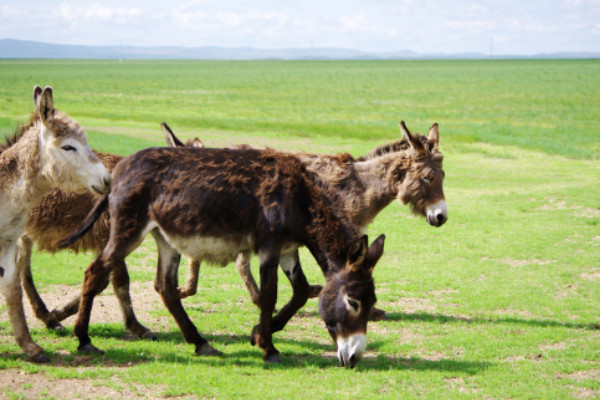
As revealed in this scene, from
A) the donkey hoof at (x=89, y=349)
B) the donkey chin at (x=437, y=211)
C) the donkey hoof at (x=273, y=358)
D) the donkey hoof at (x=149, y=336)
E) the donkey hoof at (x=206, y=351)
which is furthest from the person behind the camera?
the donkey chin at (x=437, y=211)

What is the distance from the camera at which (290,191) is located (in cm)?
731

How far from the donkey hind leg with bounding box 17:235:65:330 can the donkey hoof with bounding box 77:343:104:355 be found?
3.29 feet

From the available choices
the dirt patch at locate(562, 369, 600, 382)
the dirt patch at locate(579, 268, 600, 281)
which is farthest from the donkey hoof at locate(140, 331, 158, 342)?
the dirt patch at locate(579, 268, 600, 281)

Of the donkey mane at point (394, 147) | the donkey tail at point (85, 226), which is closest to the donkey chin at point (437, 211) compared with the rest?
the donkey mane at point (394, 147)

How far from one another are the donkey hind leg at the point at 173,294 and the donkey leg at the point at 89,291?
651mm

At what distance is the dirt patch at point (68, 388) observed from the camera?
613cm

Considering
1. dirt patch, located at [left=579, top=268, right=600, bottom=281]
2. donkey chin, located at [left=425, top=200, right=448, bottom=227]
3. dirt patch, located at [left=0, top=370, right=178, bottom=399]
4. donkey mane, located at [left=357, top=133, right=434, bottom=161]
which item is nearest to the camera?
dirt patch, located at [left=0, top=370, right=178, bottom=399]

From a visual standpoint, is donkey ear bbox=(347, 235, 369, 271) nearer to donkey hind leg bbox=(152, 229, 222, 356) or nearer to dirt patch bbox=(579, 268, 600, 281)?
donkey hind leg bbox=(152, 229, 222, 356)

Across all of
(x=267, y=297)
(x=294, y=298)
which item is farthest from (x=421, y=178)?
(x=267, y=297)

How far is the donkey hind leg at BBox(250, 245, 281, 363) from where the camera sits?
7168mm

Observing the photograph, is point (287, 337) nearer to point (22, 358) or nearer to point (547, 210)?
point (22, 358)

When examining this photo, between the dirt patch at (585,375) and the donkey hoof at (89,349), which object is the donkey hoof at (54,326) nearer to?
the donkey hoof at (89,349)

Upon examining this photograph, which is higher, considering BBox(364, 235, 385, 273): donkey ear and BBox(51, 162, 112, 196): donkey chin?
BBox(51, 162, 112, 196): donkey chin

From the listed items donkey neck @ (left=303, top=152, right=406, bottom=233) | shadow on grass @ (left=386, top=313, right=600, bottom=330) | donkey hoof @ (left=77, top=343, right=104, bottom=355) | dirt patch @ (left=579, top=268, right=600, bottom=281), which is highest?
donkey neck @ (left=303, top=152, right=406, bottom=233)
